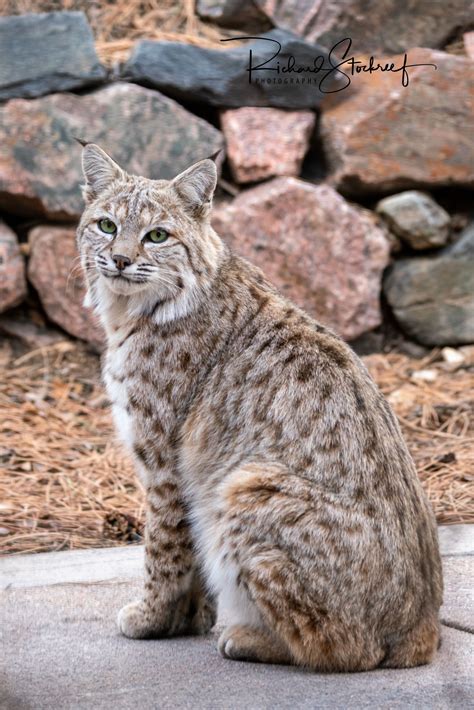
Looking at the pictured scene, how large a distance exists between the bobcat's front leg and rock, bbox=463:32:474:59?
390 cm

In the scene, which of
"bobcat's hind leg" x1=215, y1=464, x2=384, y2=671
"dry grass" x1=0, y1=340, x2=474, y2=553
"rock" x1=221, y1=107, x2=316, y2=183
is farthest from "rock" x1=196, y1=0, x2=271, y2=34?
"bobcat's hind leg" x1=215, y1=464, x2=384, y2=671

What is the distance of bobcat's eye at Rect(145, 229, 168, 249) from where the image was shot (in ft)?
11.0

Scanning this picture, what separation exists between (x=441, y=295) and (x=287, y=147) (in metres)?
1.29

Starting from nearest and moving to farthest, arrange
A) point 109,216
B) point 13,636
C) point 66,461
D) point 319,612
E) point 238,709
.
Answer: point 238,709, point 319,612, point 13,636, point 109,216, point 66,461

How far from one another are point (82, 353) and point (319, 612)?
323 centimetres

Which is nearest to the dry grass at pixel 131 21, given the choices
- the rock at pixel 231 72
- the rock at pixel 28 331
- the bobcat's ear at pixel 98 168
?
the rock at pixel 231 72


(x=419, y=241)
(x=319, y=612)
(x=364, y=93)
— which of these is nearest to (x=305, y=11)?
(x=364, y=93)

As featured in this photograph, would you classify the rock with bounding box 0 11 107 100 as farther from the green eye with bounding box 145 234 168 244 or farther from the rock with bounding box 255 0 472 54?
the green eye with bounding box 145 234 168 244

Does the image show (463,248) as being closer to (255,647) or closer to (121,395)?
(121,395)

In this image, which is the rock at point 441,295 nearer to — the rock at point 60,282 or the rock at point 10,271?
the rock at point 60,282

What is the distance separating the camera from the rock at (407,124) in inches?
223

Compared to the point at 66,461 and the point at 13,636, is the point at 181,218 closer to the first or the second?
the point at 13,636

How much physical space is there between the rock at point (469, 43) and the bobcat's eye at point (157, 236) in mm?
3318

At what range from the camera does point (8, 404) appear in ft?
17.3
